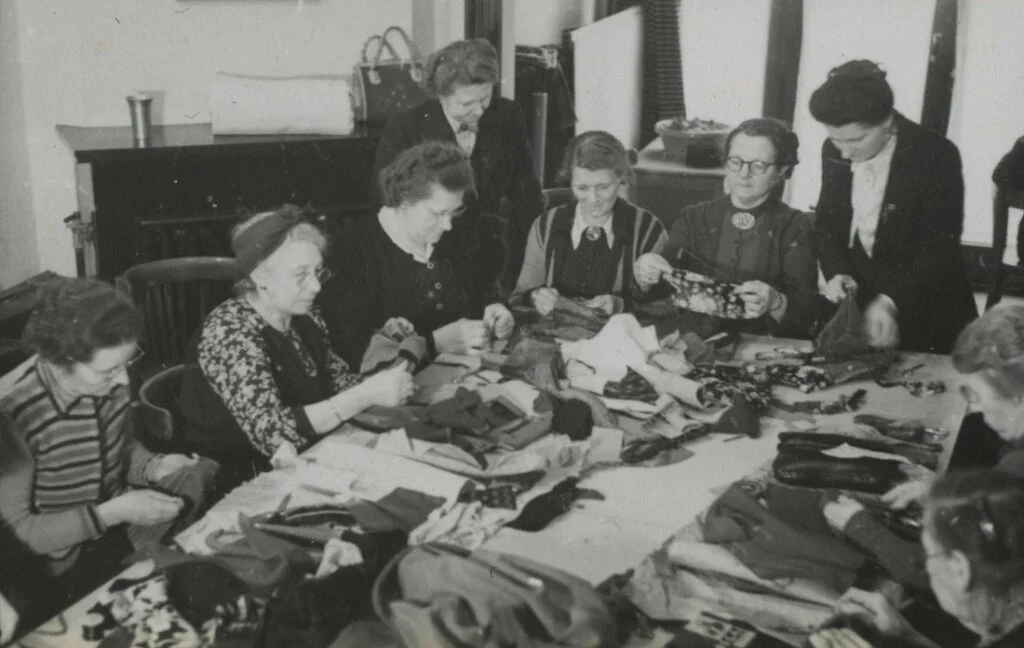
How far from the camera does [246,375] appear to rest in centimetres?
251

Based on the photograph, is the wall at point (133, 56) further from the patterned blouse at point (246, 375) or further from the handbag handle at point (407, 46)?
the patterned blouse at point (246, 375)

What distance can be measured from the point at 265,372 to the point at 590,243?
1318mm

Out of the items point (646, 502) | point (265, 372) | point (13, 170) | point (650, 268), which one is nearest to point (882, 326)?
point (650, 268)

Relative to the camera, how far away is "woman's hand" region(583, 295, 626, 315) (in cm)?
321

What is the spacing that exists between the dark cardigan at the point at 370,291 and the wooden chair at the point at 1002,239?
65.1 inches

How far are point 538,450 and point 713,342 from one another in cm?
95

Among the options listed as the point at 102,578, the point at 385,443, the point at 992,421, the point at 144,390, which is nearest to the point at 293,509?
the point at 385,443

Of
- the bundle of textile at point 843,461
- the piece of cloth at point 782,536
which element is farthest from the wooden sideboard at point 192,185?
→ the piece of cloth at point 782,536

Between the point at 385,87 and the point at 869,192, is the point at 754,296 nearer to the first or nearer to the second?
the point at 869,192

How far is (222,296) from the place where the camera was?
13.3 ft

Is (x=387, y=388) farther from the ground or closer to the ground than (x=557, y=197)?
closer to the ground

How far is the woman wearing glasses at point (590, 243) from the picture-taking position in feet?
11.3

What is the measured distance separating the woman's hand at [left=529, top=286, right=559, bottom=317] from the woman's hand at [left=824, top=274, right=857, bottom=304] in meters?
0.81

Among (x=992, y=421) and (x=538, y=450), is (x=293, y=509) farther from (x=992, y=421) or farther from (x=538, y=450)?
(x=992, y=421)
